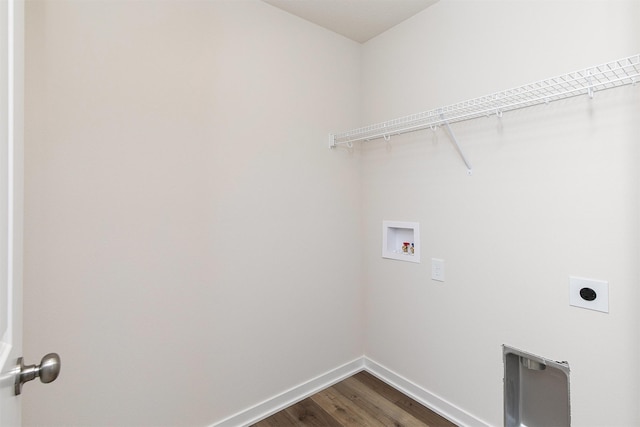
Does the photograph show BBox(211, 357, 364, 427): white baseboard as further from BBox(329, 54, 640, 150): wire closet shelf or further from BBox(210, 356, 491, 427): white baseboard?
BBox(329, 54, 640, 150): wire closet shelf

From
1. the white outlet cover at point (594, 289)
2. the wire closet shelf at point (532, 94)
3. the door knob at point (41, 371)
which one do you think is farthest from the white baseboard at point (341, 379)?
the wire closet shelf at point (532, 94)

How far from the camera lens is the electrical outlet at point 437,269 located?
188 cm

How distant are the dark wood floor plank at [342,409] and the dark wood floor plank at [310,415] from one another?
1.3 inches

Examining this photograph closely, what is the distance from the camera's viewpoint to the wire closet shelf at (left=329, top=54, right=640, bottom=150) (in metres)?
1.20

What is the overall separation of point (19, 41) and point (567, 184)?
6.48 feet

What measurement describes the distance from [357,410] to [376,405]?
133 millimetres

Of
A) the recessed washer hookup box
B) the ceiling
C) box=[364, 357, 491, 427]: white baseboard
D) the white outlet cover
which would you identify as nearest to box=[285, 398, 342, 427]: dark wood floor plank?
box=[364, 357, 491, 427]: white baseboard

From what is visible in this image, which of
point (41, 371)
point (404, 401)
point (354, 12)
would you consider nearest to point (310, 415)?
A: point (404, 401)

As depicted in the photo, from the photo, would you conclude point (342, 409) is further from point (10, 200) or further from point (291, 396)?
point (10, 200)

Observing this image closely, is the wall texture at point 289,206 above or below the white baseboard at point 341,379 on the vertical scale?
above

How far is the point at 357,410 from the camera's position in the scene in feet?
6.35

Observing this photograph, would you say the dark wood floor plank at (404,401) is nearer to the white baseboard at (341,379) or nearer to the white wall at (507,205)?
the white baseboard at (341,379)

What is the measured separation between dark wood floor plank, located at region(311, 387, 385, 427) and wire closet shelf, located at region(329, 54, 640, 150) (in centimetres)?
176

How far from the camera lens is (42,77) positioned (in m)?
1.24
